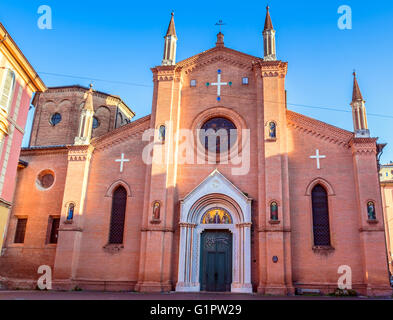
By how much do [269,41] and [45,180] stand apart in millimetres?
16685

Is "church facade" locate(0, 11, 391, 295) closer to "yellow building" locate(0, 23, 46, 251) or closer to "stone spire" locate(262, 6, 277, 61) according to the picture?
"stone spire" locate(262, 6, 277, 61)

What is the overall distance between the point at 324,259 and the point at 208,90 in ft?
38.2

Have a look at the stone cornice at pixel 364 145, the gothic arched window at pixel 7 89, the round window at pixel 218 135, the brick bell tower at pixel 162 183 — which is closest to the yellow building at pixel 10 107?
the gothic arched window at pixel 7 89

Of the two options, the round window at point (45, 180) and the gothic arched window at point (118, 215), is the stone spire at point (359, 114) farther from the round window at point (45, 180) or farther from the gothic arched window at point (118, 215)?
the round window at point (45, 180)

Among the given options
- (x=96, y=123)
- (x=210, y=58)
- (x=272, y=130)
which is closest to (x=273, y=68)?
(x=272, y=130)

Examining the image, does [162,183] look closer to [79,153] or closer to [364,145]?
[79,153]

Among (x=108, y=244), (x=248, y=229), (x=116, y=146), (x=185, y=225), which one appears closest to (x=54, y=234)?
(x=108, y=244)

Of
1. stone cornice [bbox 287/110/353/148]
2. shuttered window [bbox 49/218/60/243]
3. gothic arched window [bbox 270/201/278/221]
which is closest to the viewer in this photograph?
gothic arched window [bbox 270/201/278/221]

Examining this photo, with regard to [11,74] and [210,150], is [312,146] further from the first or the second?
[11,74]

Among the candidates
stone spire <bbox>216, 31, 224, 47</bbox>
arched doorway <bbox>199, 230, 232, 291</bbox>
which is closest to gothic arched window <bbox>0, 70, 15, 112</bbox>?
arched doorway <bbox>199, 230, 232, 291</bbox>

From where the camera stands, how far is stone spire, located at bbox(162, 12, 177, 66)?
23625 millimetres

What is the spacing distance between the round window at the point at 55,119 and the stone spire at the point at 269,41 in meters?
17.3

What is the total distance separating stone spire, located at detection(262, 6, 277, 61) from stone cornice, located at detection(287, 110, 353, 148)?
3532mm

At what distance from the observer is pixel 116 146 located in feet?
76.2
